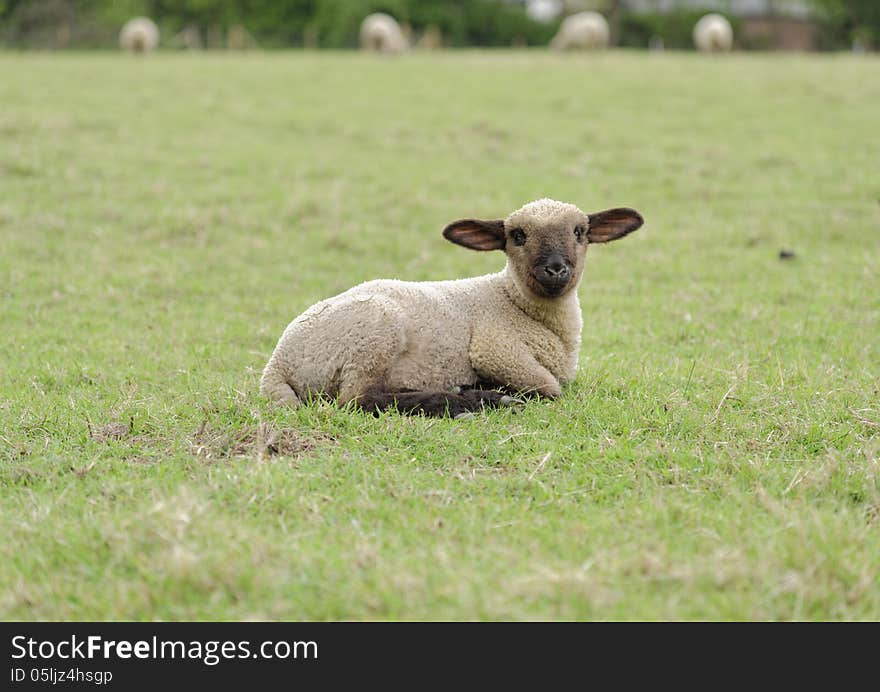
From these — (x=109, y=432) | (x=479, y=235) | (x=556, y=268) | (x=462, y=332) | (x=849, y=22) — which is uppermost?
(x=849, y=22)

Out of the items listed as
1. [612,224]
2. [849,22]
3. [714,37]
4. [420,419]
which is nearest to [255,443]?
[420,419]

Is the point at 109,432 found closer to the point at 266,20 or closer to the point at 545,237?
the point at 545,237

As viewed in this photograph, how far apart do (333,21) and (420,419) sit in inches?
1977

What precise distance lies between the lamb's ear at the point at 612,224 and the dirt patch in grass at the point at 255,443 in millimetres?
2486

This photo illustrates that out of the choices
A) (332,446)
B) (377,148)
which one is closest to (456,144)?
(377,148)

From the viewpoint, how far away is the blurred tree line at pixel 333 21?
48.6m

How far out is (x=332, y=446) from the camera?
571 centimetres

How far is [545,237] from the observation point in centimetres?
663

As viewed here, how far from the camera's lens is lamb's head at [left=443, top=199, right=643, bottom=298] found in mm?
6590

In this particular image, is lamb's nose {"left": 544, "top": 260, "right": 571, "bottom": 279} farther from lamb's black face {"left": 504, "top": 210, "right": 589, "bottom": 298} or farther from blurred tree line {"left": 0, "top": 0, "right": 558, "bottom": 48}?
blurred tree line {"left": 0, "top": 0, "right": 558, "bottom": 48}

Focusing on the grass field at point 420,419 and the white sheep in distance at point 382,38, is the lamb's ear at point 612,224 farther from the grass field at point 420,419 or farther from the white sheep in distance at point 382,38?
the white sheep in distance at point 382,38

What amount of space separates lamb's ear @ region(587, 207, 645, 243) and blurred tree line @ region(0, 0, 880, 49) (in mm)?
42403

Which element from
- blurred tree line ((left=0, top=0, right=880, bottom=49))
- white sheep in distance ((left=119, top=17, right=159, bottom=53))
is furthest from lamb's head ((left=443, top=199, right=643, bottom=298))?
blurred tree line ((left=0, top=0, right=880, bottom=49))

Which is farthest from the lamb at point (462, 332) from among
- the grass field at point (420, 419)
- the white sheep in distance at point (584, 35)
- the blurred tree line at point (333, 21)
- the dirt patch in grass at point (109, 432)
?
the blurred tree line at point (333, 21)
